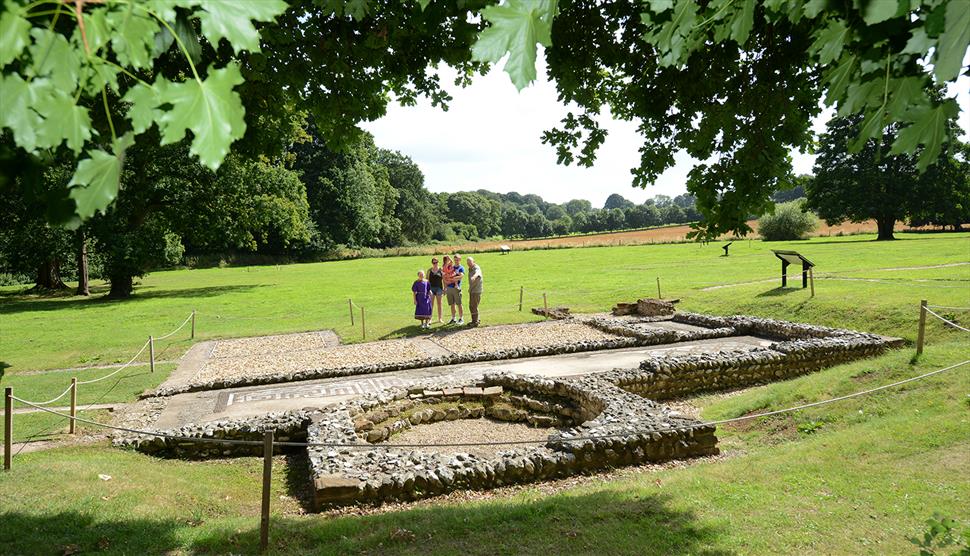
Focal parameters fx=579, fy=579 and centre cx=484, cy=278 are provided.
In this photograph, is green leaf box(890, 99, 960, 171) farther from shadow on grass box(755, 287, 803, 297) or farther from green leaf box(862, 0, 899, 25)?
shadow on grass box(755, 287, 803, 297)

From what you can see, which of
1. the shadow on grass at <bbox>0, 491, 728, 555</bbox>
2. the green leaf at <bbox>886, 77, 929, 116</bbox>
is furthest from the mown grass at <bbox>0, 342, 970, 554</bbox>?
the green leaf at <bbox>886, 77, 929, 116</bbox>

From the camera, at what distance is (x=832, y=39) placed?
2.22 meters

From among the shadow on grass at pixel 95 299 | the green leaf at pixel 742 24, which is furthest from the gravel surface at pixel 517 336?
the shadow on grass at pixel 95 299

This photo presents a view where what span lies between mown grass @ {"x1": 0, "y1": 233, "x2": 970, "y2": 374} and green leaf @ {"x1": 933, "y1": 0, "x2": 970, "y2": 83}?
14.3 m

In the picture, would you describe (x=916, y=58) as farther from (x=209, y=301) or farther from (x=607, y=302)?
(x=209, y=301)

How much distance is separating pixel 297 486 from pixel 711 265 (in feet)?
108

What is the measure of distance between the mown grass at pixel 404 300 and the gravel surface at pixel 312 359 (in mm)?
1690

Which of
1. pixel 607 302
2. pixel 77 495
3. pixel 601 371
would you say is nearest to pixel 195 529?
pixel 77 495

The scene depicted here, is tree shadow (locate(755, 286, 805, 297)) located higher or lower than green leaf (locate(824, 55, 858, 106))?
lower

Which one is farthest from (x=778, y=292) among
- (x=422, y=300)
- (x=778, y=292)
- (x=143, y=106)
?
(x=143, y=106)

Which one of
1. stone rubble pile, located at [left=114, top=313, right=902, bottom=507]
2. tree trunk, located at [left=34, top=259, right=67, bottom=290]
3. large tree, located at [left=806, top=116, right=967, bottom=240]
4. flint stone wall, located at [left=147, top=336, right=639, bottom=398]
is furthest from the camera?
large tree, located at [left=806, top=116, right=967, bottom=240]

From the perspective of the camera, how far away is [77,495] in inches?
246

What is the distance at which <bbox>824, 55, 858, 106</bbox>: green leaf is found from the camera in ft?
7.80

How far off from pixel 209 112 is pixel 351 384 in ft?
37.1
